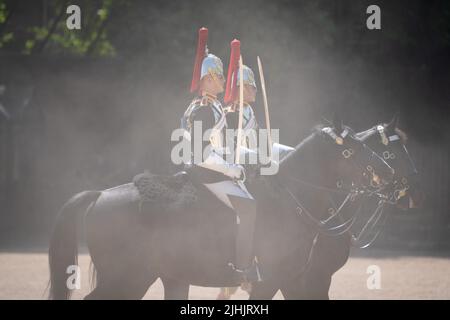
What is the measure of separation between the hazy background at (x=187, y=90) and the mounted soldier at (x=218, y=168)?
8698mm

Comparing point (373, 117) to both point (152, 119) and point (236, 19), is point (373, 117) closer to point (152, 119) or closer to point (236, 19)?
point (236, 19)

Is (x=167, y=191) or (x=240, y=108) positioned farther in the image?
(x=240, y=108)

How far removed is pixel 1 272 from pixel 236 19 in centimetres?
679

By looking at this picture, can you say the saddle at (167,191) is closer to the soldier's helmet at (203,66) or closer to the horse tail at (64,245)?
the horse tail at (64,245)

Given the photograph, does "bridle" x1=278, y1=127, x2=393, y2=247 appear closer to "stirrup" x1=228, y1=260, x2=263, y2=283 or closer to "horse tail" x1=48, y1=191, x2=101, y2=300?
"stirrup" x1=228, y1=260, x2=263, y2=283

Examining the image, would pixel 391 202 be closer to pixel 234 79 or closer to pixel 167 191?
pixel 234 79

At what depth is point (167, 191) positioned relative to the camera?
6574mm

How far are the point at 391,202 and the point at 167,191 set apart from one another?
199 cm

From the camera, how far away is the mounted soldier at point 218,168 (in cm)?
649

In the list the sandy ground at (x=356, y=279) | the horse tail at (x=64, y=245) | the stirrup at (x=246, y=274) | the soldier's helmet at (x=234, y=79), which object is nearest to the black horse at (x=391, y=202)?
the stirrup at (x=246, y=274)

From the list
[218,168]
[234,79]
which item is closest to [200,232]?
[218,168]

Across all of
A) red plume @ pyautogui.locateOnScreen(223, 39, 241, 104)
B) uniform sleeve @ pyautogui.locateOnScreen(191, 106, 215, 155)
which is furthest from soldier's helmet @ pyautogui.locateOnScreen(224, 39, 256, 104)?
uniform sleeve @ pyautogui.locateOnScreen(191, 106, 215, 155)

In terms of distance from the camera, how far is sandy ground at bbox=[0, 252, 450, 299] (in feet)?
33.3
